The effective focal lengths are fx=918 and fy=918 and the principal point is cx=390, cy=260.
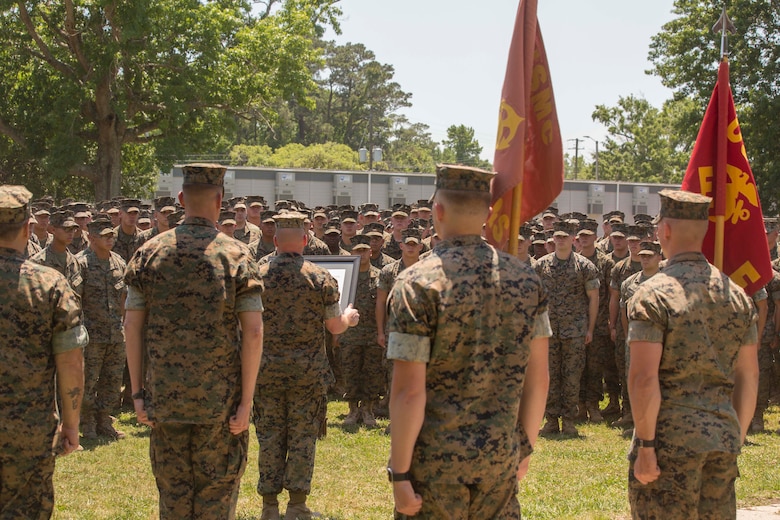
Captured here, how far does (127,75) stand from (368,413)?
65.3 ft

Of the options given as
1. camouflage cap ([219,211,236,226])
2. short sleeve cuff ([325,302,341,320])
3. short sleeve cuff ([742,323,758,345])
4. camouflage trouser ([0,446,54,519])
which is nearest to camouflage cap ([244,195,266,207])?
camouflage cap ([219,211,236,226])

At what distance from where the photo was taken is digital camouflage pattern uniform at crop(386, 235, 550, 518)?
3697mm

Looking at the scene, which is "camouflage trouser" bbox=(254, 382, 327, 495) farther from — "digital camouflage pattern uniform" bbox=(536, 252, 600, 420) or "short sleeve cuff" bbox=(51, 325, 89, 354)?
"digital camouflage pattern uniform" bbox=(536, 252, 600, 420)

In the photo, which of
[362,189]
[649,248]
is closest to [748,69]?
[362,189]

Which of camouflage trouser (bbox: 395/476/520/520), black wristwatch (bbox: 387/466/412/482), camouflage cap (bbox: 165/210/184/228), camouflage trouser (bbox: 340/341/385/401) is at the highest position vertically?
camouflage cap (bbox: 165/210/184/228)

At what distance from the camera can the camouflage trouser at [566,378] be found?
10.8m

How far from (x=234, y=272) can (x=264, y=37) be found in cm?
2641

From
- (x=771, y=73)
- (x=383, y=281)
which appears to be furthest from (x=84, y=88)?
(x=771, y=73)

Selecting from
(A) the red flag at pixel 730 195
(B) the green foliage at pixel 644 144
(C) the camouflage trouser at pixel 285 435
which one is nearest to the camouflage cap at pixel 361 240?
(C) the camouflage trouser at pixel 285 435

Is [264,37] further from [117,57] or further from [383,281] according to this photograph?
[383,281]

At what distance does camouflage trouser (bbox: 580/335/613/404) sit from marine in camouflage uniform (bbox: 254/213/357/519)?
A: 18.5 ft

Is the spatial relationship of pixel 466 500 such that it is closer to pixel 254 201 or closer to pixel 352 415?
pixel 352 415

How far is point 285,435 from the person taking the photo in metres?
7.12

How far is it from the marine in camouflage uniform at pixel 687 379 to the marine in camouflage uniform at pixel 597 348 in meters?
7.03
